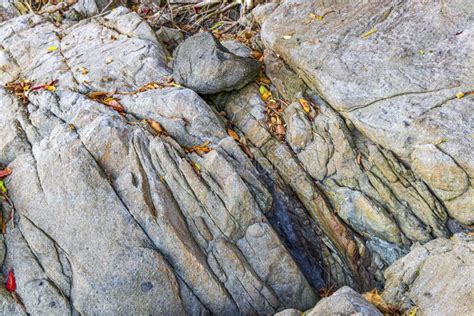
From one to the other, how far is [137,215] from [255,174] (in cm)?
155

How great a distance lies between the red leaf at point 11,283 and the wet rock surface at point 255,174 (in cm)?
6

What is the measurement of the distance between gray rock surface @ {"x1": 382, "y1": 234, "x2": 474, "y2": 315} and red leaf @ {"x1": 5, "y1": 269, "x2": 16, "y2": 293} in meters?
3.84

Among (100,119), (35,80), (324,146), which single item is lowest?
(324,146)

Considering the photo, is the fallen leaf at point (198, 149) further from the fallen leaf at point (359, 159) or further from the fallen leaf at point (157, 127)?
the fallen leaf at point (359, 159)

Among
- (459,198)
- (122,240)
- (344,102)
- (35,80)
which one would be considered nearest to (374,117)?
(344,102)

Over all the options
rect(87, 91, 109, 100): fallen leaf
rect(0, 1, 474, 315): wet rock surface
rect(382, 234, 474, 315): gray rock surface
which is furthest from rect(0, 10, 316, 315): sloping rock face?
rect(382, 234, 474, 315): gray rock surface

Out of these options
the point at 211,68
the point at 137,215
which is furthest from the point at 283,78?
the point at 137,215

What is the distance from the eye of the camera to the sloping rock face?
4.32 meters

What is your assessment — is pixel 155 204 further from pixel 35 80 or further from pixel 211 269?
pixel 35 80

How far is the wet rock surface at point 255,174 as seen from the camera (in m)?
4.39

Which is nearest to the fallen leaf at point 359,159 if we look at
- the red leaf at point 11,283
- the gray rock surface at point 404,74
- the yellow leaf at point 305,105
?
the gray rock surface at point 404,74

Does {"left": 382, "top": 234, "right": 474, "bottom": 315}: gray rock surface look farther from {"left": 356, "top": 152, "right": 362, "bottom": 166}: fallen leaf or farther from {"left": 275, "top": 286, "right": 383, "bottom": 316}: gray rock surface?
{"left": 356, "top": 152, "right": 362, "bottom": 166}: fallen leaf

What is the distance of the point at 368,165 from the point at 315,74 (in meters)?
1.41

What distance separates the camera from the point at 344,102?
545 centimetres
